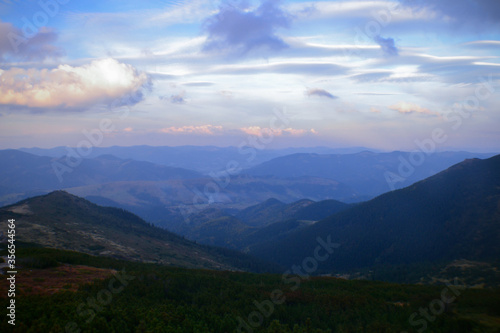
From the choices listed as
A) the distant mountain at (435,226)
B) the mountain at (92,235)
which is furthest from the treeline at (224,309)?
the distant mountain at (435,226)

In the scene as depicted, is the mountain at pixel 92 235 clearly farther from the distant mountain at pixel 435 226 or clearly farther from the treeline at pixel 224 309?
the distant mountain at pixel 435 226

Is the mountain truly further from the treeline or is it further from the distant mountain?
the distant mountain

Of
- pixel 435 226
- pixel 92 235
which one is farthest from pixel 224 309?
pixel 435 226

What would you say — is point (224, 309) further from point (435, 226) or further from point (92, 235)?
point (435, 226)

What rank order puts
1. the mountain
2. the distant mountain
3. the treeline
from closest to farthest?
the treeline, the mountain, the distant mountain

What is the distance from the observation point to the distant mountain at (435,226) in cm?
12946

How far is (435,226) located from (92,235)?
16802 centimetres

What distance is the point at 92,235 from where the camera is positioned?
104188 mm

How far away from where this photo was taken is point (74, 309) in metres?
24.8

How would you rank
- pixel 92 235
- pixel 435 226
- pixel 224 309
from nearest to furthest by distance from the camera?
pixel 224 309 → pixel 92 235 → pixel 435 226

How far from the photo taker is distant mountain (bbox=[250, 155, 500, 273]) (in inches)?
5097

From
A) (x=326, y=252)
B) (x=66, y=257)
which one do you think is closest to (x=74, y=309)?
(x=66, y=257)

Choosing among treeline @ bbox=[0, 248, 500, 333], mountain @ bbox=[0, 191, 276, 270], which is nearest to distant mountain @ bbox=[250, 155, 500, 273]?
mountain @ bbox=[0, 191, 276, 270]

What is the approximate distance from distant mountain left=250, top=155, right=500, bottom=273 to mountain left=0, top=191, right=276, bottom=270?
2623 inches
